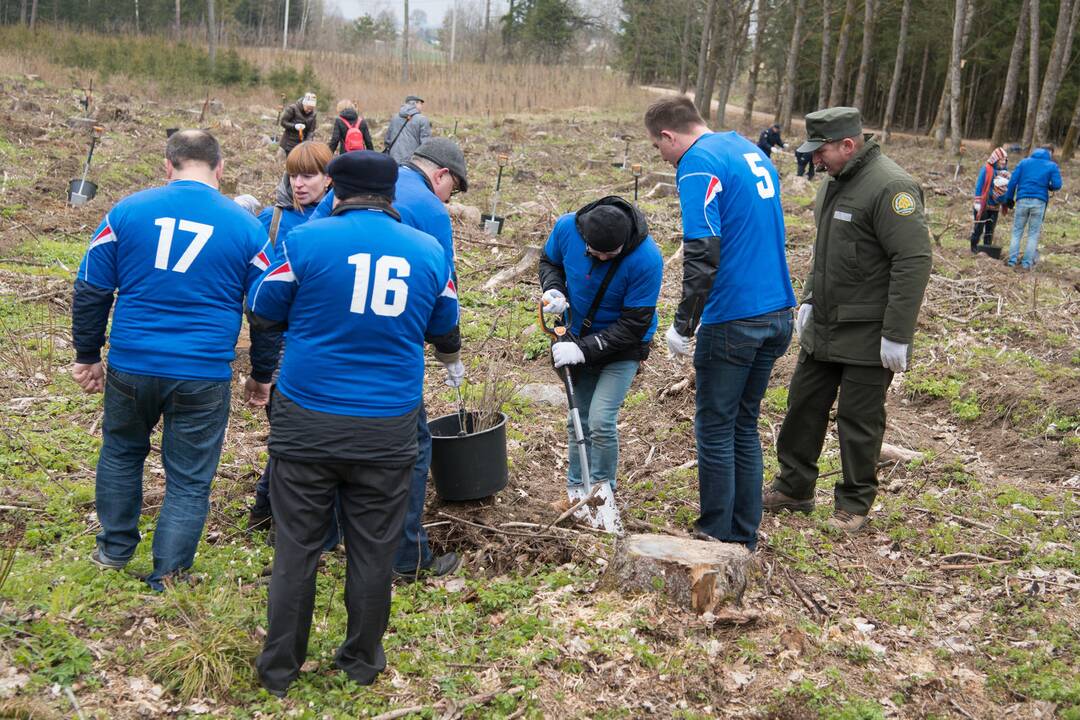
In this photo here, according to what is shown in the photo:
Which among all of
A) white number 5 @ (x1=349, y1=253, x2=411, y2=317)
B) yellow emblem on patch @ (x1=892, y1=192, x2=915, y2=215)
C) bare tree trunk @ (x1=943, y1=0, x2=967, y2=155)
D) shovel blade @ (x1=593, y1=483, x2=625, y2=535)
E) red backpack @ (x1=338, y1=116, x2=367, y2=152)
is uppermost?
bare tree trunk @ (x1=943, y1=0, x2=967, y2=155)

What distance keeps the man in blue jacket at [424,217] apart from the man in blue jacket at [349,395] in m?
0.51

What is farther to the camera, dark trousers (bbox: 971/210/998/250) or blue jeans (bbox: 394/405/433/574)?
dark trousers (bbox: 971/210/998/250)

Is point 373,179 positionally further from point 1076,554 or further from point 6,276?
point 6,276

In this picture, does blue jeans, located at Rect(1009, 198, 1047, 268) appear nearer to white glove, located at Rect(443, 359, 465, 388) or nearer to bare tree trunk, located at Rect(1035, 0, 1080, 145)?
bare tree trunk, located at Rect(1035, 0, 1080, 145)

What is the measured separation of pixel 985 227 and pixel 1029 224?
1432mm

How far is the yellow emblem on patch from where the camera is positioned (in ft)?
15.5

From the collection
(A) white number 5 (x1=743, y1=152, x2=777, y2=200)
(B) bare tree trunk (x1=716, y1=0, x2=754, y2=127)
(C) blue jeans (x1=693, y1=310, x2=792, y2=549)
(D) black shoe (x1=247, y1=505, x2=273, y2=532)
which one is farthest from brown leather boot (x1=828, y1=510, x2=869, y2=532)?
(B) bare tree trunk (x1=716, y1=0, x2=754, y2=127)

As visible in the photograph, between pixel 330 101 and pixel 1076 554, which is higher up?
pixel 330 101

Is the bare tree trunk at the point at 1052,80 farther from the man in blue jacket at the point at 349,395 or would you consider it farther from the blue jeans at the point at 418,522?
the man in blue jacket at the point at 349,395

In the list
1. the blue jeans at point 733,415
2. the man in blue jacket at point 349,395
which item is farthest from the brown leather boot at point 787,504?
the man in blue jacket at point 349,395

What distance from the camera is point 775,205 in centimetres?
452

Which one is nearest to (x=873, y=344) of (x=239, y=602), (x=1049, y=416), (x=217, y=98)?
(x=1049, y=416)

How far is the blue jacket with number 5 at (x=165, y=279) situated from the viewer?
381cm

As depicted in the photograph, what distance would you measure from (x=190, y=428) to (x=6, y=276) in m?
5.84
